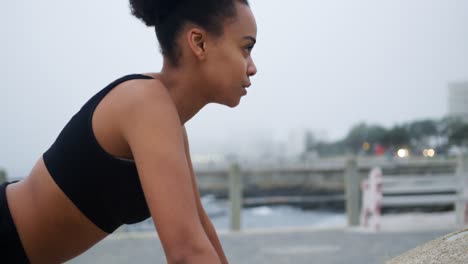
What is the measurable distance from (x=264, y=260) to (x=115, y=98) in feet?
15.2

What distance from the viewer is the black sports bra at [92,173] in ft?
3.84

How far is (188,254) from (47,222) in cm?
42

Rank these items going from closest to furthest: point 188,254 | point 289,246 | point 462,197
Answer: point 188,254
point 289,246
point 462,197

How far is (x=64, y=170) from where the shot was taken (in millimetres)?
1214

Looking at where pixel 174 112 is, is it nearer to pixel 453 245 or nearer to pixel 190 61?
pixel 190 61

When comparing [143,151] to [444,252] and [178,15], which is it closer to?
[178,15]

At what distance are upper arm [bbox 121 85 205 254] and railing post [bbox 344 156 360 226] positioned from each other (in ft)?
25.2

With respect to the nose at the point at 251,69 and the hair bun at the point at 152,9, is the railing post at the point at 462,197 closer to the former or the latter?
the nose at the point at 251,69

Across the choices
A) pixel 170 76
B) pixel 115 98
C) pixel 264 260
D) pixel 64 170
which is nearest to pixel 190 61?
pixel 170 76

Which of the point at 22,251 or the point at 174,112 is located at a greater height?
the point at 174,112

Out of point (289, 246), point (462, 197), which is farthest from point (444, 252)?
point (462, 197)

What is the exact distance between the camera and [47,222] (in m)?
1.26

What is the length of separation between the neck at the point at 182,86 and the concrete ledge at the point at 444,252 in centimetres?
71

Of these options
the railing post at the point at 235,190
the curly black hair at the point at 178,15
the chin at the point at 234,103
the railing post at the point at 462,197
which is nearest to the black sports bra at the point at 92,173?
the curly black hair at the point at 178,15
